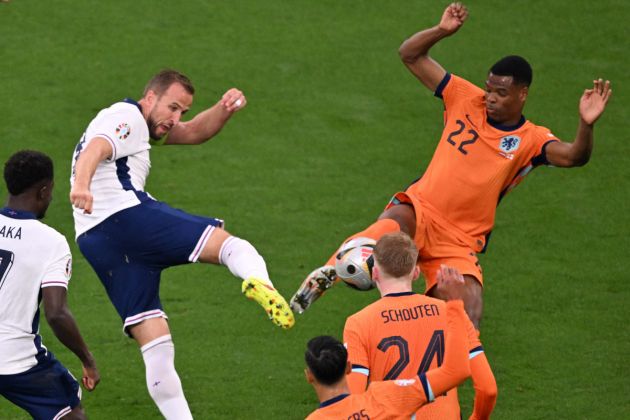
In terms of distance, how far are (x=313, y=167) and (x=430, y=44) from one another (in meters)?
5.15

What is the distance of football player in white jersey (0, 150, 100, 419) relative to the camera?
7.11m

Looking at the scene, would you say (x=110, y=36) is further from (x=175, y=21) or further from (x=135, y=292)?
(x=135, y=292)

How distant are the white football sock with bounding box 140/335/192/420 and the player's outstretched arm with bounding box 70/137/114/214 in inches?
54.7

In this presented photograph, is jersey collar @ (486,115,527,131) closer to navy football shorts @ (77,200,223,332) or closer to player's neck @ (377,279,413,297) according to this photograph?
navy football shorts @ (77,200,223,332)

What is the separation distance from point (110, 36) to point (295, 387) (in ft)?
24.7

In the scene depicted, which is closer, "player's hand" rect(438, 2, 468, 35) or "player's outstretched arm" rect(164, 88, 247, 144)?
"player's outstretched arm" rect(164, 88, 247, 144)

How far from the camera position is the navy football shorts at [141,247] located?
7898 millimetres

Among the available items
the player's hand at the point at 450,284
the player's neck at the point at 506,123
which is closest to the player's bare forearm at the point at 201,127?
the player's neck at the point at 506,123

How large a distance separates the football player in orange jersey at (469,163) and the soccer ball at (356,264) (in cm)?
65

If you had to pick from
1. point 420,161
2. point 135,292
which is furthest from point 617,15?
point 135,292

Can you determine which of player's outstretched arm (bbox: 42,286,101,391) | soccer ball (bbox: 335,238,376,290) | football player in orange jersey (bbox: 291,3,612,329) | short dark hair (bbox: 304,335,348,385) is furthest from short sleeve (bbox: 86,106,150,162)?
short dark hair (bbox: 304,335,348,385)

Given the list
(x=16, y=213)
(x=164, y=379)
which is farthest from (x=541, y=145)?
(x=16, y=213)

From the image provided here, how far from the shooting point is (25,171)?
23.5ft

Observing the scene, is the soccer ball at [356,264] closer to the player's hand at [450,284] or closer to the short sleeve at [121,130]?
the short sleeve at [121,130]
